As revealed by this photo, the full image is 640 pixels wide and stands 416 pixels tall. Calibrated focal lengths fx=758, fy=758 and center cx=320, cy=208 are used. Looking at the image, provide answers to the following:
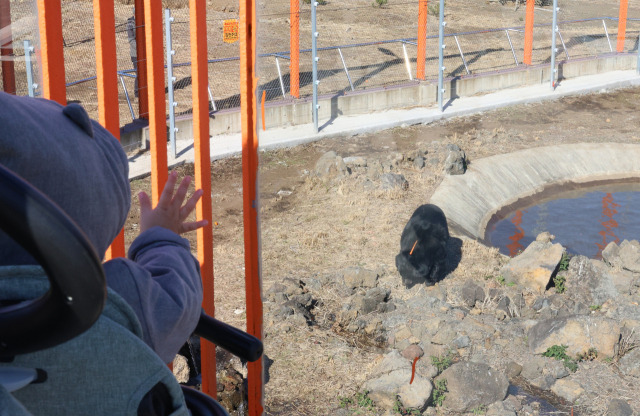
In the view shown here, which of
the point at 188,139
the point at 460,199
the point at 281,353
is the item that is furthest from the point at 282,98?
the point at 281,353

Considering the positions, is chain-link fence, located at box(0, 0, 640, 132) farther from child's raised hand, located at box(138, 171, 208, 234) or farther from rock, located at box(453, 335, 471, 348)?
child's raised hand, located at box(138, 171, 208, 234)

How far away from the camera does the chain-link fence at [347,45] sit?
12078 mm

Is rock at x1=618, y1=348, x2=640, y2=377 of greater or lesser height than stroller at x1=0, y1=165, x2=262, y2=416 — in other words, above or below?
below

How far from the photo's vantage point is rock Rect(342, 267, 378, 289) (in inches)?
251

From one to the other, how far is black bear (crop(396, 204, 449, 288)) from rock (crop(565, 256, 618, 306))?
1.10m

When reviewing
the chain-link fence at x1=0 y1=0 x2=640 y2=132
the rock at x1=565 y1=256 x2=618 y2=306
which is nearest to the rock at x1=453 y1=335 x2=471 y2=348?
the rock at x1=565 y1=256 x2=618 y2=306

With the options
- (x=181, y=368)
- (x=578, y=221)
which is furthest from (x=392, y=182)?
(x=181, y=368)

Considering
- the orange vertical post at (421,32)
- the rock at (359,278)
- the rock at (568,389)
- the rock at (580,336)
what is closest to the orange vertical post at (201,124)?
the rock at (568,389)

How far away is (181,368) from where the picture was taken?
13.9 feet

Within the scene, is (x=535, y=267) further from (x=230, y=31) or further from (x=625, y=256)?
(x=230, y=31)

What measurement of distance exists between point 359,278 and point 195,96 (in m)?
4.45

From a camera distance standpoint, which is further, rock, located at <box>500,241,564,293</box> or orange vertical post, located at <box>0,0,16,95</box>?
rock, located at <box>500,241,564,293</box>

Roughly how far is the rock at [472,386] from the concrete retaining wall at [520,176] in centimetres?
359

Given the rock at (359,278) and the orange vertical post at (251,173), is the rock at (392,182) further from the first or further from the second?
the orange vertical post at (251,173)
